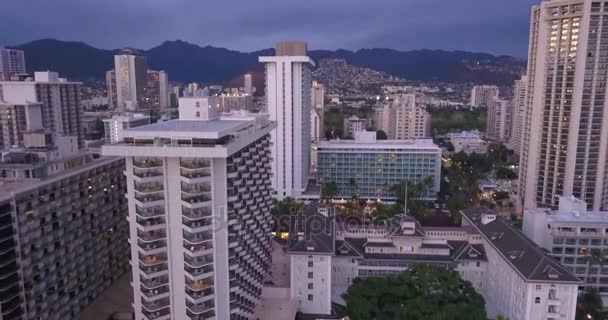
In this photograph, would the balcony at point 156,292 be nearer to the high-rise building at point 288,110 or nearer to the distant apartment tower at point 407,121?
the high-rise building at point 288,110

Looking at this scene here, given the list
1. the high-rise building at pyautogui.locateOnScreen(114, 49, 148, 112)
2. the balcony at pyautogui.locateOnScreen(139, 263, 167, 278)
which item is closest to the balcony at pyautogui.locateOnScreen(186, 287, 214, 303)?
the balcony at pyautogui.locateOnScreen(139, 263, 167, 278)

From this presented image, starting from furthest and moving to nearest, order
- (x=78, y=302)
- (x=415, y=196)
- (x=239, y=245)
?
(x=415, y=196) → (x=78, y=302) → (x=239, y=245)

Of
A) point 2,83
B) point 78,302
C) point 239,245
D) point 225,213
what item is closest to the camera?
point 225,213

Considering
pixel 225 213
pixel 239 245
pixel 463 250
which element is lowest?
pixel 463 250

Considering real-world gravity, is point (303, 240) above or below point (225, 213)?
below

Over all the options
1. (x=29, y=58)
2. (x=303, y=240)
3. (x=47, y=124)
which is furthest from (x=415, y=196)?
(x=29, y=58)

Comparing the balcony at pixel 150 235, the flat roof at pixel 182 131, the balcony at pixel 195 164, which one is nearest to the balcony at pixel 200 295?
the balcony at pixel 150 235

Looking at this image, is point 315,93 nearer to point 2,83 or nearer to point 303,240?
point 2,83
